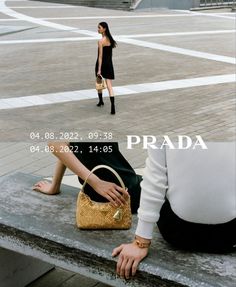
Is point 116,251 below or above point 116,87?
above

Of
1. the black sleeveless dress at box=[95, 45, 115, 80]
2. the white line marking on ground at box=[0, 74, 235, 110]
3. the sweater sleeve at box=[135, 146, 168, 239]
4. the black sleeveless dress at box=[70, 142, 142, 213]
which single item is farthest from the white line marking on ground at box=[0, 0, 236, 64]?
the sweater sleeve at box=[135, 146, 168, 239]

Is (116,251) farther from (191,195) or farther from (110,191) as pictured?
(191,195)

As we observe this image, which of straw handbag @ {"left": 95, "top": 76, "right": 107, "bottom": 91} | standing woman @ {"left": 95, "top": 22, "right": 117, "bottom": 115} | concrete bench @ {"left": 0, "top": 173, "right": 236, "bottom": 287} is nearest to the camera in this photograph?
concrete bench @ {"left": 0, "top": 173, "right": 236, "bottom": 287}

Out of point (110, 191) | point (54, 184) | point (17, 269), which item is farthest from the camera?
point (17, 269)

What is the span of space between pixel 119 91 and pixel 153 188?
295 inches

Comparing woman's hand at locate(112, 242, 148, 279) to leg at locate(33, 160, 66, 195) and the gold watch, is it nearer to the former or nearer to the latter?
the gold watch

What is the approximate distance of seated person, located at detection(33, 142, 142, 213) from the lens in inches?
106

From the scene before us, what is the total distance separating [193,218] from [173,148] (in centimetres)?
33

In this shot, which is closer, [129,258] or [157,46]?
[129,258]

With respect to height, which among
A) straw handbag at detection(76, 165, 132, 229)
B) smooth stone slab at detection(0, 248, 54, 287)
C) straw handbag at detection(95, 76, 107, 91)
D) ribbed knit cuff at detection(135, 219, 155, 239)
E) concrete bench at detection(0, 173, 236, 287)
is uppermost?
ribbed knit cuff at detection(135, 219, 155, 239)

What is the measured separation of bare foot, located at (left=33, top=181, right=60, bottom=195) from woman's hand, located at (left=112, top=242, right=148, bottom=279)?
1000mm

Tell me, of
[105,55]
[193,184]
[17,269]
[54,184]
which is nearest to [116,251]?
[193,184]

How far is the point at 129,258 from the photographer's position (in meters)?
2.46

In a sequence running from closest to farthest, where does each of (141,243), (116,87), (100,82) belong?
(141,243) → (100,82) → (116,87)
